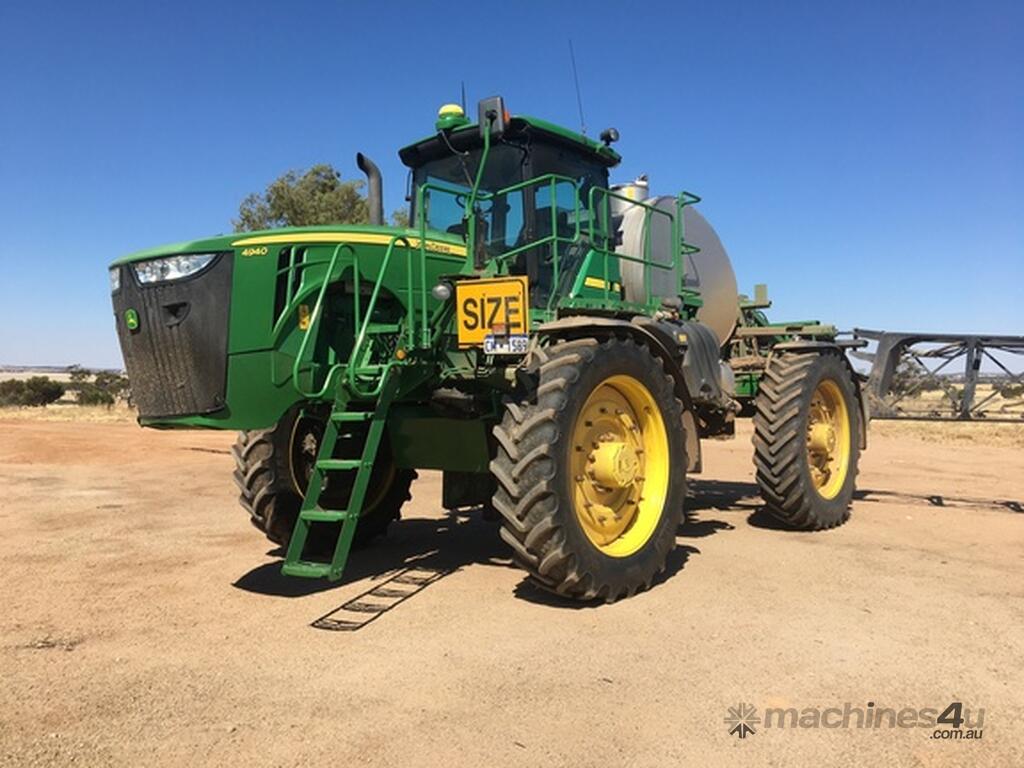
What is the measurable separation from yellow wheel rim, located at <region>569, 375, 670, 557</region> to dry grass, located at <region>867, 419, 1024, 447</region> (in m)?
14.0

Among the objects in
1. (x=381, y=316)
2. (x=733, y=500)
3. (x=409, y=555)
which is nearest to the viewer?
→ (x=381, y=316)

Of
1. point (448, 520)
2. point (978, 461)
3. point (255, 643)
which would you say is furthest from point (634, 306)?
point (978, 461)

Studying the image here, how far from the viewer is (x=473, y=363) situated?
5.84m

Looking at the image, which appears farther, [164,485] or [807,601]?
[164,485]

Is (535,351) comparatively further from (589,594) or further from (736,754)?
(736,754)

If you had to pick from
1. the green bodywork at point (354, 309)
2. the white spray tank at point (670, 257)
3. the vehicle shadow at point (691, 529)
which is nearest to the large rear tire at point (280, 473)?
the green bodywork at point (354, 309)

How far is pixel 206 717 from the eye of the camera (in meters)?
3.36

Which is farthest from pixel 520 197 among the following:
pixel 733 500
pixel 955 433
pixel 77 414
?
pixel 77 414

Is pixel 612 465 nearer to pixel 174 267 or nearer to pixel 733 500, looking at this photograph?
pixel 174 267

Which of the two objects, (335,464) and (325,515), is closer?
(325,515)

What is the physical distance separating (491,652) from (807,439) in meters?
4.77

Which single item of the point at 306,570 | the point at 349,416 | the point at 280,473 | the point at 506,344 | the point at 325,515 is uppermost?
the point at 506,344

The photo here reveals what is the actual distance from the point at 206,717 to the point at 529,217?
167 inches

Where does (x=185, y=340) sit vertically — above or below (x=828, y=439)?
above
